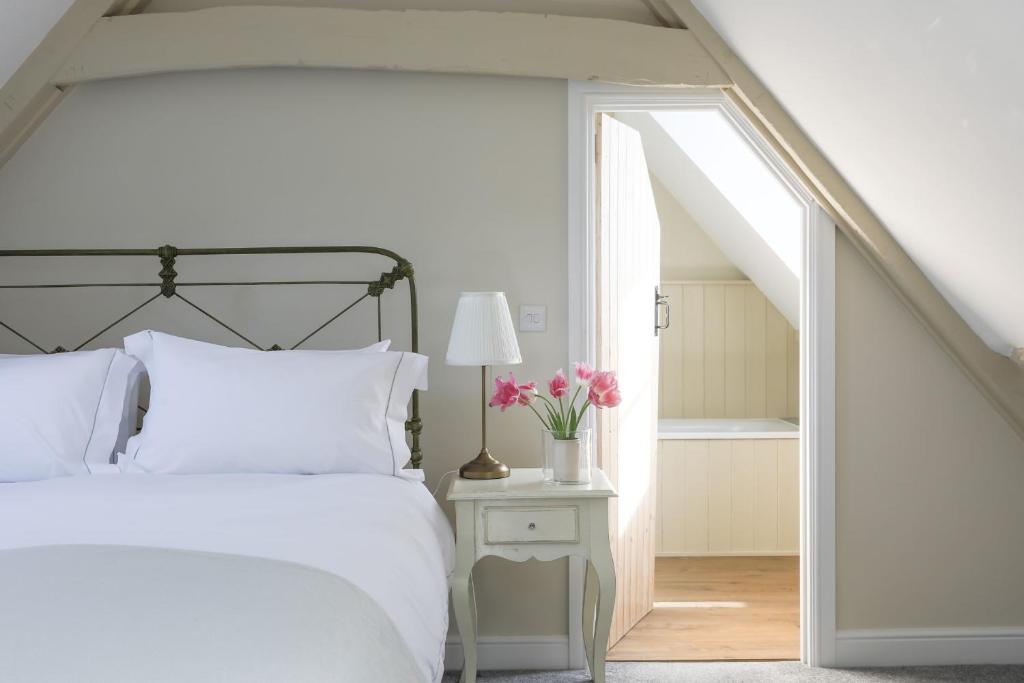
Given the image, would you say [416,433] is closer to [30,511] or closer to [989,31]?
[30,511]

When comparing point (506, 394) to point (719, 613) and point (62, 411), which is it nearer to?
point (62, 411)

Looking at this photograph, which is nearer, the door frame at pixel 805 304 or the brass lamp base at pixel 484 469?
the brass lamp base at pixel 484 469

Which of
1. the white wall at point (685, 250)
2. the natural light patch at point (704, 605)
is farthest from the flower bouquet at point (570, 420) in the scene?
the white wall at point (685, 250)

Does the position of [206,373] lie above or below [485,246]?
below

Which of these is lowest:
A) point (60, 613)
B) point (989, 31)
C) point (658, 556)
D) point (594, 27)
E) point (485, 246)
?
point (658, 556)

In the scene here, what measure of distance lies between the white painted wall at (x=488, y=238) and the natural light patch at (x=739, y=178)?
0.91 metres

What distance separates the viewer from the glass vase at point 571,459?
8.18 feet

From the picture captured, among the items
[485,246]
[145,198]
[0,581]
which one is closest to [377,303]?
[485,246]

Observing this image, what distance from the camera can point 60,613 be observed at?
48.0 inches

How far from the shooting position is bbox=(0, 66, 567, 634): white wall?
113 inches

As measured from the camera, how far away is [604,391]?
8.20 feet

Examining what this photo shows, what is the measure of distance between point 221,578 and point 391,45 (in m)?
1.88

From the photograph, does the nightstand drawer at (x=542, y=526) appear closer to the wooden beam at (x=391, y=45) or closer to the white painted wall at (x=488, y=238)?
the white painted wall at (x=488, y=238)

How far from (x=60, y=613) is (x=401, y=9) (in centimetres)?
230
